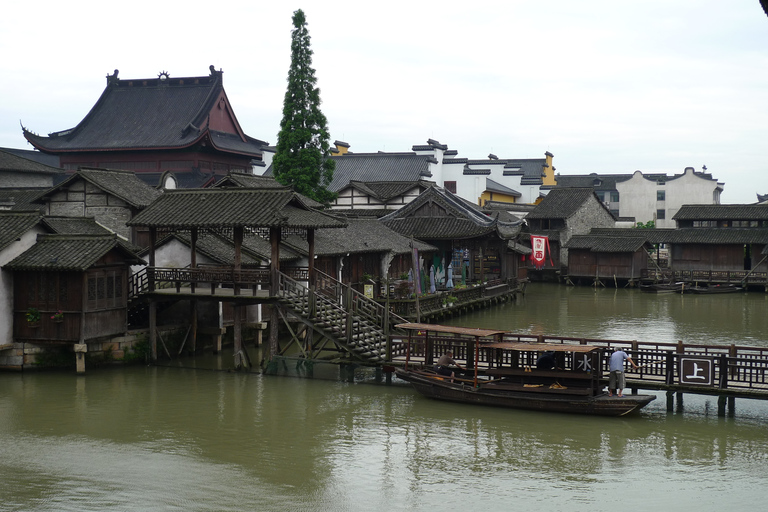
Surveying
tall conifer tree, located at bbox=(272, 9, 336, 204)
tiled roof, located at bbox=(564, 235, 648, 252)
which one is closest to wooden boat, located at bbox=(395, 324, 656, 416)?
tall conifer tree, located at bbox=(272, 9, 336, 204)

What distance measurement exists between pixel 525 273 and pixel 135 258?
4233cm

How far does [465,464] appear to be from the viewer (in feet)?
59.1

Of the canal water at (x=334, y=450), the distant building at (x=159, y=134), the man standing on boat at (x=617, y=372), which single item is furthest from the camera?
the distant building at (x=159, y=134)

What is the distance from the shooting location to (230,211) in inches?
1081

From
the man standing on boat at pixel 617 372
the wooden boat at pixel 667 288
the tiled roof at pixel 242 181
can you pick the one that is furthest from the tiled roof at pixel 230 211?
the wooden boat at pixel 667 288

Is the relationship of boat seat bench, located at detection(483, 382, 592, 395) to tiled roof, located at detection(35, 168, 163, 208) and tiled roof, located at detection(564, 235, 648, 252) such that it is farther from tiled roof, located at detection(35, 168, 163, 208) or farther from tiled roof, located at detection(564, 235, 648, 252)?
tiled roof, located at detection(564, 235, 648, 252)

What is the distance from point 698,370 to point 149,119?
48.5 meters

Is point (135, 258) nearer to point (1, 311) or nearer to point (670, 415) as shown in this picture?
point (1, 311)

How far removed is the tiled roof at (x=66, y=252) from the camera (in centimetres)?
2561

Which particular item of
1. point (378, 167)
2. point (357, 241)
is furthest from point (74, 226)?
point (378, 167)

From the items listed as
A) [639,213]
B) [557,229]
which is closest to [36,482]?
[557,229]

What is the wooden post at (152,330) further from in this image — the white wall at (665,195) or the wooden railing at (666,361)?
→ the white wall at (665,195)

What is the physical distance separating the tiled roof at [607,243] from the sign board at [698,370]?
147ft

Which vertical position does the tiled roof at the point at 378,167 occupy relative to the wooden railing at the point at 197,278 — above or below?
above
